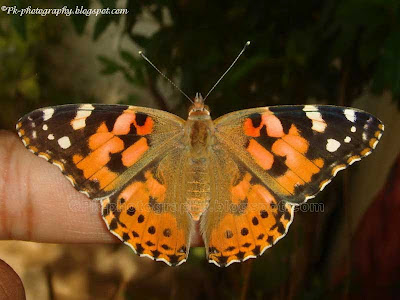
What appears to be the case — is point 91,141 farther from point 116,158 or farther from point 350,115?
Result: point 350,115

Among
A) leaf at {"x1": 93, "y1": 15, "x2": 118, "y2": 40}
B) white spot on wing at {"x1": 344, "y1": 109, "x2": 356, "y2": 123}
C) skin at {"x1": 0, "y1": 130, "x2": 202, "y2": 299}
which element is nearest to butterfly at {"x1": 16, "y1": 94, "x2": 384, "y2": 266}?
white spot on wing at {"x1": 344, "y1": 109, "x2": 356, "y2": 123}

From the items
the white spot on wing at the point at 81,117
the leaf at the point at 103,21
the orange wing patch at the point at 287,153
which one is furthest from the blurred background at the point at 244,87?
the orange wing patch at the point at 287,153

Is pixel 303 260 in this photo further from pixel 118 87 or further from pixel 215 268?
pixel 118 87

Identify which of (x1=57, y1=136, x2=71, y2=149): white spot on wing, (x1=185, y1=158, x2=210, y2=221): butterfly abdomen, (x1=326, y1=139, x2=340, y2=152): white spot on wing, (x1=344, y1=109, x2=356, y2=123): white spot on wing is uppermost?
(x1=344, y1=109, x2=356, y2=123): white spot on wing

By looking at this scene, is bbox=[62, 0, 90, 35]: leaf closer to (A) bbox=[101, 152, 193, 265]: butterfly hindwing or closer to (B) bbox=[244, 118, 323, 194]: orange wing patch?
(A) bbox=[101, 152, 193, 265]: butterfly hindwing

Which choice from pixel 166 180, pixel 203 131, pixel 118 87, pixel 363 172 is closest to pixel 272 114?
pixel 203 131

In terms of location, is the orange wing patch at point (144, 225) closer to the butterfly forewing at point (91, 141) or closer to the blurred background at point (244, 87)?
the butterfly forewing at point (91, 141)
